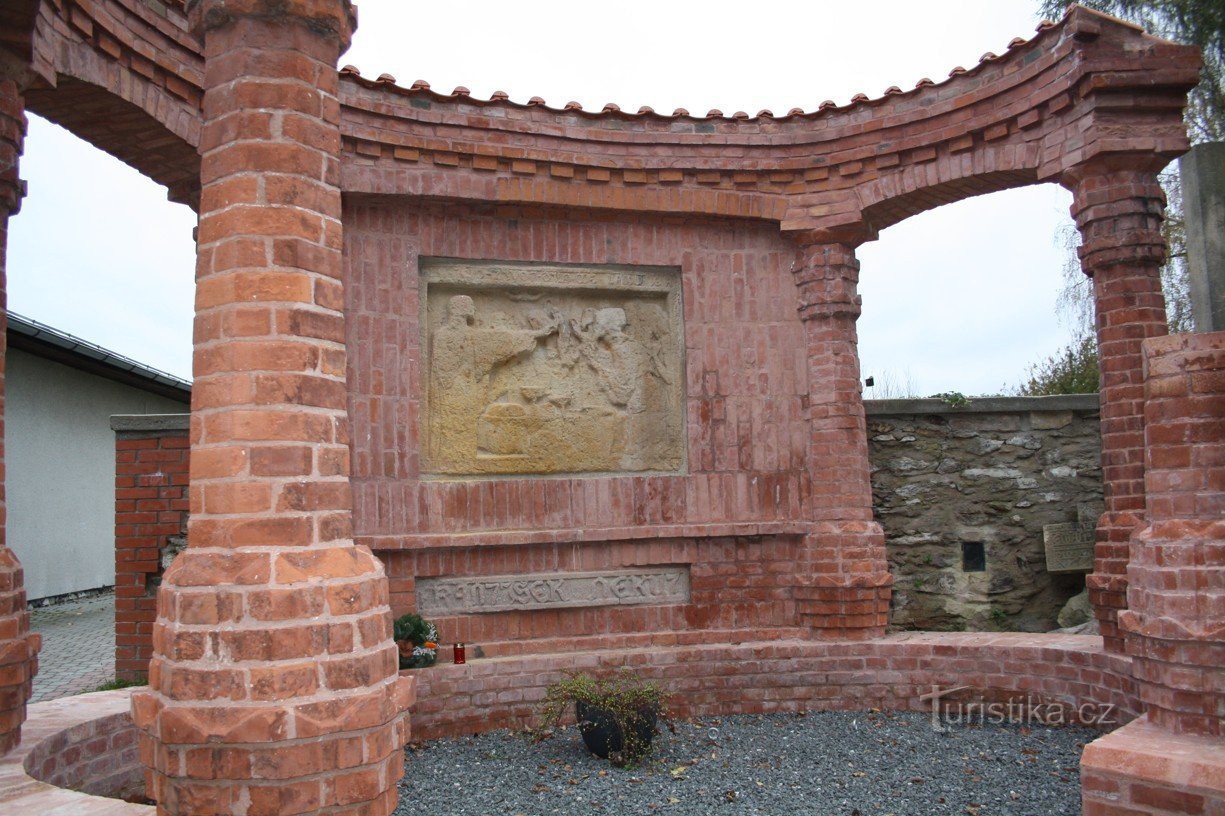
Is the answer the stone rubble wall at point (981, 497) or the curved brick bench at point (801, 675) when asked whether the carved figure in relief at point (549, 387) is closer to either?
the curved brick bench at point (801, 675)

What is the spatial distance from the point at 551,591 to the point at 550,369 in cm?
178

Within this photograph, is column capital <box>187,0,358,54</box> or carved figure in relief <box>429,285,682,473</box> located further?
carved figure in relief <box>429,285,682,473</box>

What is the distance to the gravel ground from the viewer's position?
5.27 m

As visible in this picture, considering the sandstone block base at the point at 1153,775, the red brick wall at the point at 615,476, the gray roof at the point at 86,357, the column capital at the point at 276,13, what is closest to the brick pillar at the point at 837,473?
the red brick wall at the point at 615,476

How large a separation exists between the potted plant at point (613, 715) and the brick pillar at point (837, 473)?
73.0 inches

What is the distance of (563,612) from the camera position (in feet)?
23.5

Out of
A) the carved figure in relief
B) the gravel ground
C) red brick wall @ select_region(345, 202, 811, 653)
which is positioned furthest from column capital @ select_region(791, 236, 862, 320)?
the gravel ground

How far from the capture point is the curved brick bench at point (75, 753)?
3869 mm

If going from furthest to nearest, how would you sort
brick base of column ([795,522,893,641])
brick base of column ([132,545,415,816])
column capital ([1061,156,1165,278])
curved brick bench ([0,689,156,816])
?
1. brick base of column ([795,522,893,641])
2. column capital ([1061,156,1165,278])
3. curved brick bench ([0,689,156,816])
4. brick base of column ([132,545,415,816])

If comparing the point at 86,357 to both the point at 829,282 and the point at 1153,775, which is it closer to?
the point at 829,282

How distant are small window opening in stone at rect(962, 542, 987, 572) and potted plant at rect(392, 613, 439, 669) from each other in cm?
476

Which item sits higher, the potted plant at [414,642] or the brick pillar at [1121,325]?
the brick pillar at [1121,325]

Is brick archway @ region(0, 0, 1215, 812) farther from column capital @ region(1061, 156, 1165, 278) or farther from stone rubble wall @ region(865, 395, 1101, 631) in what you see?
stone rubble wall @ region(865, 395, 1101, 631)

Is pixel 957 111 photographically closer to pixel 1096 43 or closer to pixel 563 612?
pixel 1096 43
